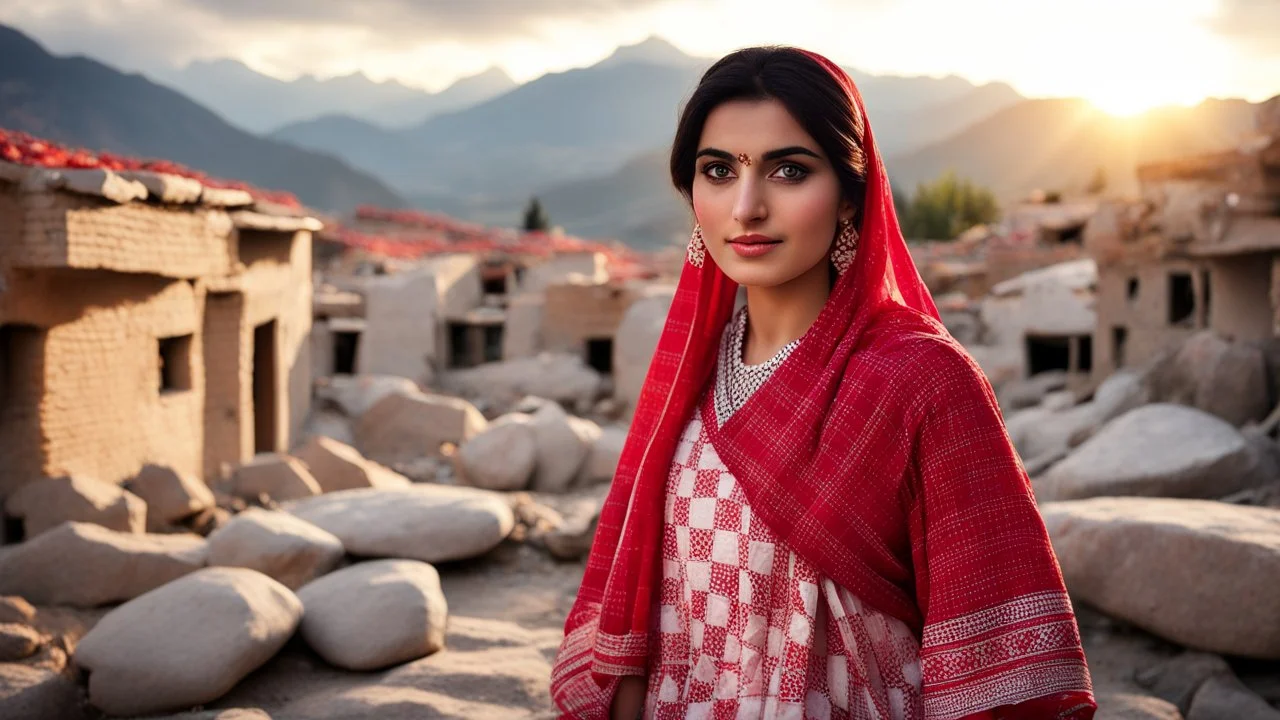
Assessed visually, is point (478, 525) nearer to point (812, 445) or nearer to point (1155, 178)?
point (812, 445)

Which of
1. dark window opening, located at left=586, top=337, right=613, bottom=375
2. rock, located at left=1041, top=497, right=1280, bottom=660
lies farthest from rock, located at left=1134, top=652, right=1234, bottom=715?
dark window opening, located at left=586, top=337, right=613, bottom=375

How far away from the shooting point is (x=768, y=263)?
6.16ft

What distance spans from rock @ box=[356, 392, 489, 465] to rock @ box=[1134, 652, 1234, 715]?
7423 millimetres

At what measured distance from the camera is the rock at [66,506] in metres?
5.71

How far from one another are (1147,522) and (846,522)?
2937mm

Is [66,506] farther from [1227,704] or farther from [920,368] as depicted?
[1227,704]

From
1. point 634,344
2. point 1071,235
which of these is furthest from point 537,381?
point 1071,235

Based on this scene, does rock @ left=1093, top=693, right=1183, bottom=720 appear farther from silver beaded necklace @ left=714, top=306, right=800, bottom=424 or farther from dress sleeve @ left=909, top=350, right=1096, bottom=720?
silver beaded necklace @ left=714, top=306, right=800, bottom=424

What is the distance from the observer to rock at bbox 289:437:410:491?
7810 millimetres

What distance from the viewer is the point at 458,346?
17141 mm

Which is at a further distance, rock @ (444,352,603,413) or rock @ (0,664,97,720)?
rock @ (444,352,603,413)

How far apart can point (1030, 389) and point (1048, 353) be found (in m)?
1.94

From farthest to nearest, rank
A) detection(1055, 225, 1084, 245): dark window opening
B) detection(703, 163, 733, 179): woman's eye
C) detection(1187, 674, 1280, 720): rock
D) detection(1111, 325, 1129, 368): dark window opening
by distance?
detection(1055, 225, 1084, 245): dark window opening
detection(1111, 325, 1129, 368): dark window opening
detection(1187, 674, 1280, 720): rock
detection(703, 163, 733, 179): woman's eye

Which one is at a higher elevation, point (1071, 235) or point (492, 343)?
point (1071, 235)
